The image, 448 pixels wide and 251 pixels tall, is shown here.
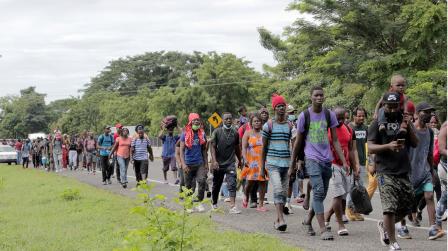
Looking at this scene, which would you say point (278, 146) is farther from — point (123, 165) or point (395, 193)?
point (123, 165)

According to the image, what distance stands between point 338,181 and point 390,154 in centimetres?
185

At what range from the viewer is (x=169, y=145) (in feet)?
60.7

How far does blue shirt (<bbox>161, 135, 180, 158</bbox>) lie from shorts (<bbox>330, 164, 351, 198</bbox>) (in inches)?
356

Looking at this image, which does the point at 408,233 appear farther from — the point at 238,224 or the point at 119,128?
the point at 119,128

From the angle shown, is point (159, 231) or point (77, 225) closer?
point (159, 231)

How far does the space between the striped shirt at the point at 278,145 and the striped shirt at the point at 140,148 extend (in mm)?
7579

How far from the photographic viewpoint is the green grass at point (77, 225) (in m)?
8.60

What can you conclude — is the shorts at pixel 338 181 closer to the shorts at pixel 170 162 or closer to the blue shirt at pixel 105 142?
the shorts at pixel 170 162

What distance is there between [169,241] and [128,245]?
33 centimetres

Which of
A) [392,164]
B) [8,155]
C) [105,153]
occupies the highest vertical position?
[392,164]

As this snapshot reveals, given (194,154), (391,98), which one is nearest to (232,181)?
(194,154)

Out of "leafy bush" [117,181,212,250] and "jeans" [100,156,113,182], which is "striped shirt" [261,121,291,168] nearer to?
"leafy bush" [117,181,212,250]

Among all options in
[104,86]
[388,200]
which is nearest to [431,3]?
[388,200]

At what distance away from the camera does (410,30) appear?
20578 millimetres
